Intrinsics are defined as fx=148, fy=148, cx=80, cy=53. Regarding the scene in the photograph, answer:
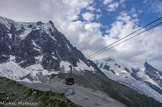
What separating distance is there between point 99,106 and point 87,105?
515 centimetres

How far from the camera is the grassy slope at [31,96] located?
2212 inches

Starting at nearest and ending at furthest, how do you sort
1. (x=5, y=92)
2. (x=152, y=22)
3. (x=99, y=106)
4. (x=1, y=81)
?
(x=152, y=22) → (x=99, y=106) → (x=5, y=92) → (x=1, y=81)

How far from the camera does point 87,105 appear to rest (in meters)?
64.1

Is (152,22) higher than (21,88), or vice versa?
(152,22)

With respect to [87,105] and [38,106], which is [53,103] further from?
[87,105]

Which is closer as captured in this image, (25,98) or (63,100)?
(63,100)

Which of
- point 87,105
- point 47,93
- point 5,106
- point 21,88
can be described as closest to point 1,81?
point 21,88

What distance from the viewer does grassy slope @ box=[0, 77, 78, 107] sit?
184ft

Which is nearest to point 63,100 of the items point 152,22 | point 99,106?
point 99,106

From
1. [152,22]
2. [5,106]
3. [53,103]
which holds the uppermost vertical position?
[152,22]

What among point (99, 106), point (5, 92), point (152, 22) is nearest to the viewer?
point (152, 22)

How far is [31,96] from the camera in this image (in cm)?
6762

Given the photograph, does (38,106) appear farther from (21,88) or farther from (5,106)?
(21,88)

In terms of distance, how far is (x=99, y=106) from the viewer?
63500 mm
